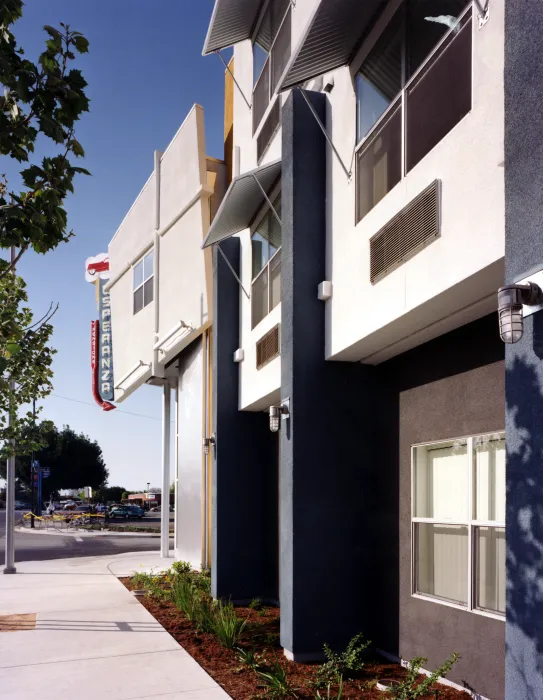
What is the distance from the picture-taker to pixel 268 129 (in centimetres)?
1312

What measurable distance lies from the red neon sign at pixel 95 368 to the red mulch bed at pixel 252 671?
1412cm

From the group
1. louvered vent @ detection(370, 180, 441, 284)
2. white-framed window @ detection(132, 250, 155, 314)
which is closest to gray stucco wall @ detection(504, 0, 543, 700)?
louvered vent @ detection(370, 180, 441, 284)

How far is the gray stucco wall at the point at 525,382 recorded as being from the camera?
486cm

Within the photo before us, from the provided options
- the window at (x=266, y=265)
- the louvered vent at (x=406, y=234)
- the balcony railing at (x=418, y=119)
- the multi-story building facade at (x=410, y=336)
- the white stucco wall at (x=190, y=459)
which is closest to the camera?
the multi-story building facade at (x=410, y=336)

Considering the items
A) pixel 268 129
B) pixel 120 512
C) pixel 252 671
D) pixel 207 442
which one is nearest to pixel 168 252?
pixel 207 442

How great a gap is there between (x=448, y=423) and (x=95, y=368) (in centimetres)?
1991

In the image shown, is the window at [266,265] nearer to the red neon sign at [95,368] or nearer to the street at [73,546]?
the red neon sign at [95,368]

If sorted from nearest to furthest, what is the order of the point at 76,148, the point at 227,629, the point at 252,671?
the point at 76,148 → the point at 252,671 → the point at 227,629

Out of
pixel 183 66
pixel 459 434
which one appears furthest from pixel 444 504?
pixel 183 66

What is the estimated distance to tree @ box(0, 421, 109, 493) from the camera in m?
84.4

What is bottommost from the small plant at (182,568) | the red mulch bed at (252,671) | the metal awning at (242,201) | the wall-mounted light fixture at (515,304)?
the small plant at (182,568)

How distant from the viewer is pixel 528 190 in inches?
199

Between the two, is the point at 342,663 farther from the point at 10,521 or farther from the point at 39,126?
the point at 10,521

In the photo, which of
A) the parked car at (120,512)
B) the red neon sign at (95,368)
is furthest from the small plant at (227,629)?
the parked car at (120,512)
